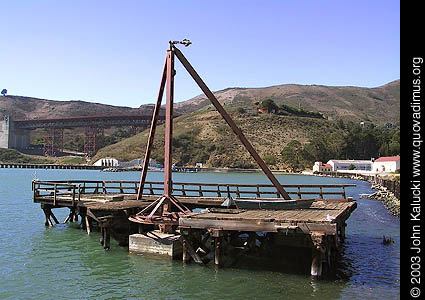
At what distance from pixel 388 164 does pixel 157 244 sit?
128 metres

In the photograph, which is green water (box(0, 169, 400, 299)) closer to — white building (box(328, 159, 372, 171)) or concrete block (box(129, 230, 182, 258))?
concrete block (box(129, 230, 182, 258))

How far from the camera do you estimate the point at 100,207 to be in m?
23.4

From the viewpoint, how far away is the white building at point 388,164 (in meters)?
129

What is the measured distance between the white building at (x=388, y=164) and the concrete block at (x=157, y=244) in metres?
116

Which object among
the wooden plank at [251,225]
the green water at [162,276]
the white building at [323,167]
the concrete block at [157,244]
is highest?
the white building at [323,167]

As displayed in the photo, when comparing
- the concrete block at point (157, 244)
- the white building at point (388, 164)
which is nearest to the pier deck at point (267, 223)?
the concrete block at point (157, 244)

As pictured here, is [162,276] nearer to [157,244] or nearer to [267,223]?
[157,244]

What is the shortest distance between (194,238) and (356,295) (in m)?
6.84

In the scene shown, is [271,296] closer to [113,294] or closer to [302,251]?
[113,294]

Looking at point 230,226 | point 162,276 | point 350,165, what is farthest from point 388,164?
point 162,276

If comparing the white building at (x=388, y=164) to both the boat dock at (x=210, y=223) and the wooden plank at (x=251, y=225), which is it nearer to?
the boat dock at (x=210, y=223)

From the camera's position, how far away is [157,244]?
20328 millimetres

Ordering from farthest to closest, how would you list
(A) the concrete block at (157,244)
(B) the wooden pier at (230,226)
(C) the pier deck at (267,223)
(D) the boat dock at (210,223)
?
(A) the concrete block at (157,244) < (D) the boat dock at (210,223) < (B) the wooden pier at (230,226) < (C) the pier deck at (267,223)
